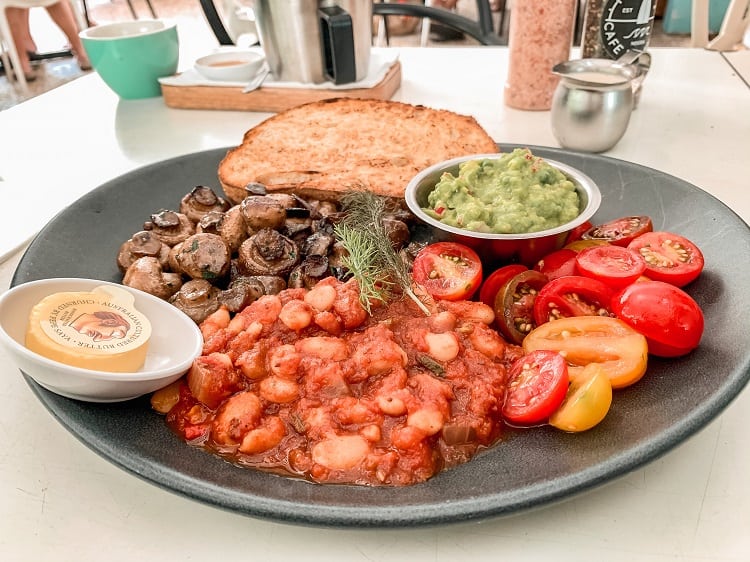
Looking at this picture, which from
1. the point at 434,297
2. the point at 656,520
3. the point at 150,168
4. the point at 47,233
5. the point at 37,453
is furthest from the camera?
the point at 150,168

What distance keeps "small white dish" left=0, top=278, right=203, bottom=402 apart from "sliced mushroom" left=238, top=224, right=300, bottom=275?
313 mm

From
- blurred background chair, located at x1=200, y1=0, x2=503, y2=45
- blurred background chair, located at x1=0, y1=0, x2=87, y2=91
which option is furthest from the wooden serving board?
blurred background chair, located at x1=0, y1=0, x2=87, y2=91

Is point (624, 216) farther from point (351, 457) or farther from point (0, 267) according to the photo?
point (0, 267)

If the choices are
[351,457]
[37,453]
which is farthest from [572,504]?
[37,453]

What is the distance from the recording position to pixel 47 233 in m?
2.02

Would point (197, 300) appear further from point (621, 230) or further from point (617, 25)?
point (617, 25)

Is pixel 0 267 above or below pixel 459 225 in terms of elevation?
below

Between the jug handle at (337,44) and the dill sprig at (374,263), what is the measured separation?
1439mm

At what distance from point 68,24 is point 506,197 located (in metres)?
8.33

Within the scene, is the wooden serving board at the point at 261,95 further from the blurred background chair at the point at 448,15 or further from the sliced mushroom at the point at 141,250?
the sliced mushroom at the point at 141,250

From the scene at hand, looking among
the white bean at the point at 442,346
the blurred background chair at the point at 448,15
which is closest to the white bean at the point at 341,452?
the white bean at the point at 442,346

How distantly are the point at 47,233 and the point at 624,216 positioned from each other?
1949 millimetres

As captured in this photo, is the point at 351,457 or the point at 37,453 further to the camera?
the point at 37,453

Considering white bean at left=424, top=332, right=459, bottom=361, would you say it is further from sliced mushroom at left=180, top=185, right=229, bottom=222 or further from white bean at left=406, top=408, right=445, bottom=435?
sliced mushroom at left=180, top=185, right=229, bottom=222
